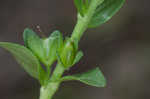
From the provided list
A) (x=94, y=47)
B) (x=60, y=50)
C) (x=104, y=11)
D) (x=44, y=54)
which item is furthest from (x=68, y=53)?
(x=94, y=47)

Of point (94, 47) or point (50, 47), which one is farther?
point (94, 47)

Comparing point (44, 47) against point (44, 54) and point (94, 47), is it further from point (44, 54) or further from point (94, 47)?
point (94, 47)

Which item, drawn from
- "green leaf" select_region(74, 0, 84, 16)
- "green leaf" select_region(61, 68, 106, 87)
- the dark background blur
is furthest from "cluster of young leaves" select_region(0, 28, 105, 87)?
the dark background blur

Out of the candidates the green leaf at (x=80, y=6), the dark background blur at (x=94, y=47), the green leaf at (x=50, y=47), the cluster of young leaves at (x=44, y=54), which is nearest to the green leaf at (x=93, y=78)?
the cluster of young leaves at (x=44, y=54)

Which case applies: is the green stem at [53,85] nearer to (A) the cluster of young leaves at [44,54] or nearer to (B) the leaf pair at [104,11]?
(A) the cluster of young leaves at [44,54]

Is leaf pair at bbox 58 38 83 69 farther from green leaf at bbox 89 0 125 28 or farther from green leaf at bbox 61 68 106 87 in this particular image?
green leaf at bbox 89 0 125 28

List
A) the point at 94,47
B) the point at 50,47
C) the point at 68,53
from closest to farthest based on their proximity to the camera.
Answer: the point at 68,53 → the point at 50,47 → the point at 94,47

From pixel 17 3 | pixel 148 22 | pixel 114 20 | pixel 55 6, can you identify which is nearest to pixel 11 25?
pixel 17 3
